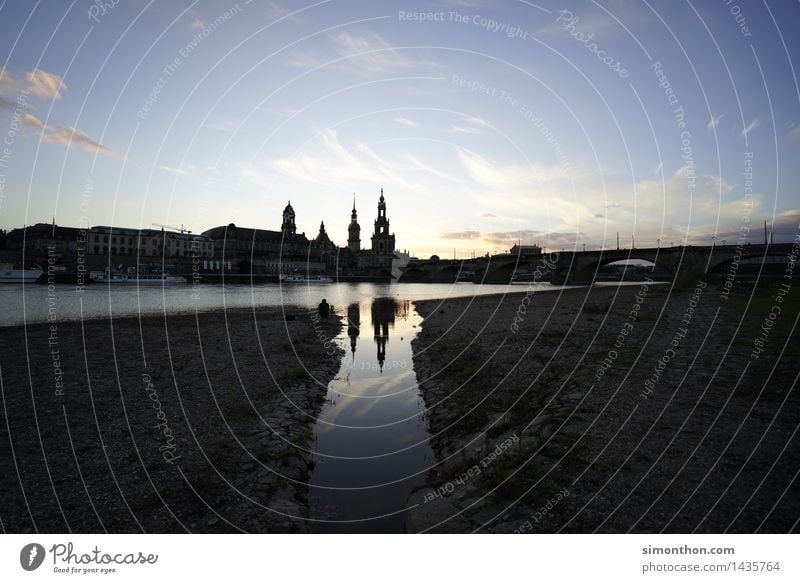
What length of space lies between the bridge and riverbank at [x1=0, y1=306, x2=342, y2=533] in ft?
72.8

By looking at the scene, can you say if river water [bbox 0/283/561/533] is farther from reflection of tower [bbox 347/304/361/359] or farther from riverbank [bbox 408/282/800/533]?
reflection of tower [bbox 347/304/361/359]

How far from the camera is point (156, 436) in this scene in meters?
8.78

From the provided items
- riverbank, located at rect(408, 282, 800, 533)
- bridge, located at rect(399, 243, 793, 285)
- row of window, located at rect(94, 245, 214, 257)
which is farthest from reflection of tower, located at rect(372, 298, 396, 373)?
row of window, located at rect(94, 245, 214, 257)

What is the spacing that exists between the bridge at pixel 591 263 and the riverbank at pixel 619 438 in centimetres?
1050

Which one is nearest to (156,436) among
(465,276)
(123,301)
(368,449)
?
(368,449)

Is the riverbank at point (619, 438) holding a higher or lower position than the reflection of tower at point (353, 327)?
higher

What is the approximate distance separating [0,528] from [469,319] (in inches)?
1071

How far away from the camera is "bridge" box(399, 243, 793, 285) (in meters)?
60.7

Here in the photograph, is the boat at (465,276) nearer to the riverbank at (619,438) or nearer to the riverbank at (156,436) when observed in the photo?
the riverbank at (619,438)

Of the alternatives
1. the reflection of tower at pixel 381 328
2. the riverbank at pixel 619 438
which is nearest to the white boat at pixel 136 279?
the reflection of tower at pixel 381 328

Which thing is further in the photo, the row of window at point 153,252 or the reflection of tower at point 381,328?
the row of window at point 153,252

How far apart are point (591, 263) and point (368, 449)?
95.9 meters

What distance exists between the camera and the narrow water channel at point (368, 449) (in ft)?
22.5
